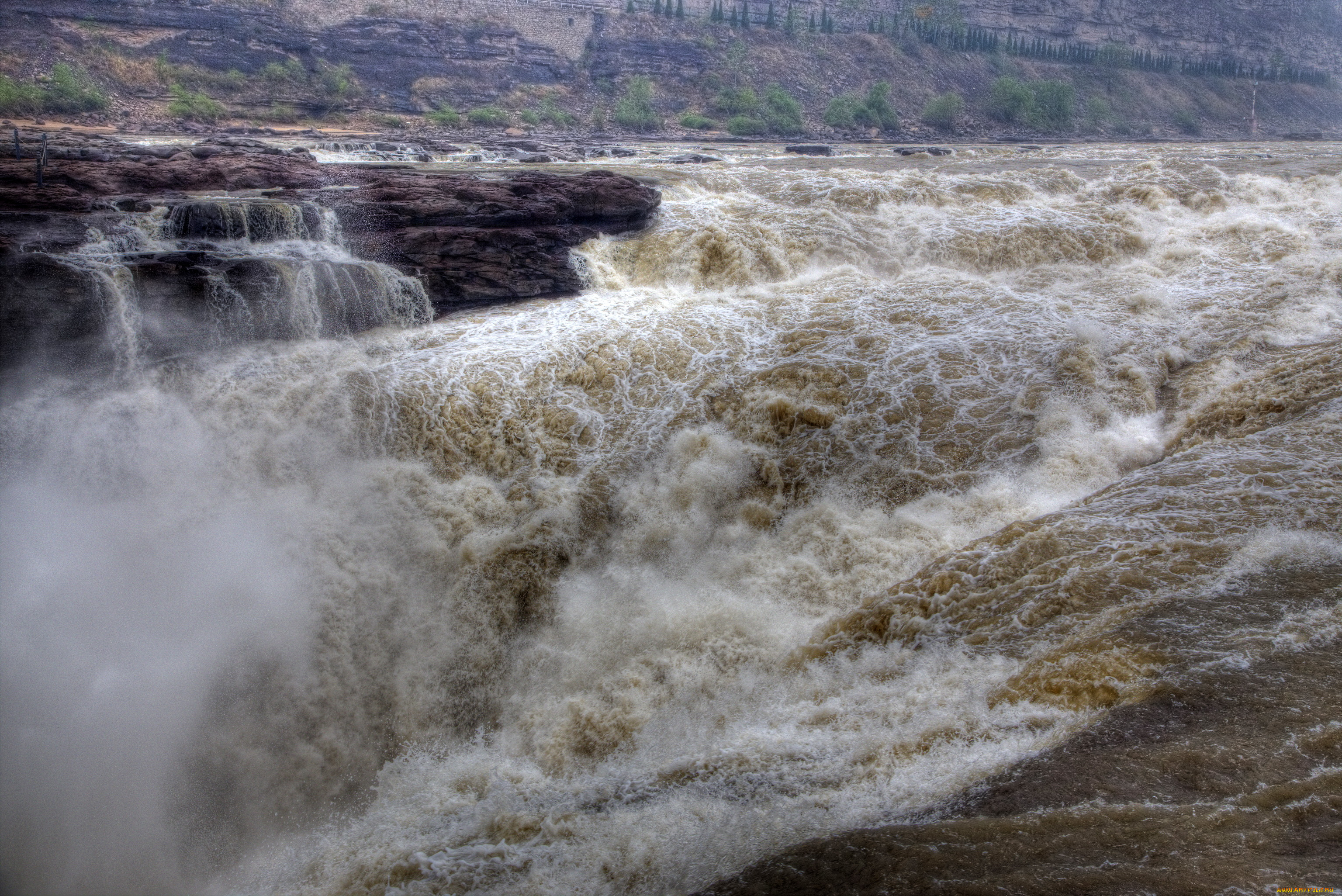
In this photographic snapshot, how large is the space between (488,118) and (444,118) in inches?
62.1

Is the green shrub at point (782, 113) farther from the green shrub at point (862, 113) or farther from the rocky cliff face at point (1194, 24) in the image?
the rocky cliff face at point (1194, 24)

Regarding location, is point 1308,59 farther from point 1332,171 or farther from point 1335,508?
point 1335,508

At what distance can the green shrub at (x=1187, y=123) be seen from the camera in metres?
41.4

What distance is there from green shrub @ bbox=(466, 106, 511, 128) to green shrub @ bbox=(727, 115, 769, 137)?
8.70 m

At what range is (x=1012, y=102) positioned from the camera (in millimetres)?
36781

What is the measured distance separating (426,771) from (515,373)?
395 cm

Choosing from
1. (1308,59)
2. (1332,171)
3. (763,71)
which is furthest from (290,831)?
(1308,59)

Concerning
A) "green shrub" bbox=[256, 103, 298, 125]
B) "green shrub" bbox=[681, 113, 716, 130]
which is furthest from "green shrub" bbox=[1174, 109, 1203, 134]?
"green shrub" bbox=[256, 103, 298, 125]

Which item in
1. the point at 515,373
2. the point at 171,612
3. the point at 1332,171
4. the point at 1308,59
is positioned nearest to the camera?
the point at 171,612

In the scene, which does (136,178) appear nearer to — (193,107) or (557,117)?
(193,107)

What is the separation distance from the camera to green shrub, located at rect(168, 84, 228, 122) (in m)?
23.2

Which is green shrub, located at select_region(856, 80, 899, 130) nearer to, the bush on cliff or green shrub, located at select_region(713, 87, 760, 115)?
green shrub, located at select_region(713, 87, 760, 115)

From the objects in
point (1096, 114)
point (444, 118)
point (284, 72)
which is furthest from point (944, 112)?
point (284, 72)

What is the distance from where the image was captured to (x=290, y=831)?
196 inches
